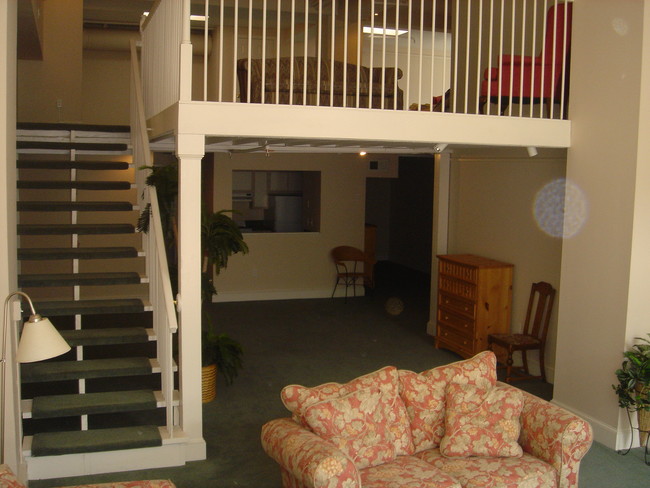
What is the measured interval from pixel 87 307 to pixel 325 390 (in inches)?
91.7

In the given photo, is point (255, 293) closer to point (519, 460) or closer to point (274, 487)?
point (274, 487)

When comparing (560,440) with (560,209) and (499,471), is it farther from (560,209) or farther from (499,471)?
(560,209)

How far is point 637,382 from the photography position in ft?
17.3

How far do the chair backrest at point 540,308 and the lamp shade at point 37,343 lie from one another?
4.97 metres

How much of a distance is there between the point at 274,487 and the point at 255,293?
6530 mm

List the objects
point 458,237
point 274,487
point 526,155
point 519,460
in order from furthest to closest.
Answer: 1. point 458,237
2. point 526,155
3. point 274,487
4. point 519,460

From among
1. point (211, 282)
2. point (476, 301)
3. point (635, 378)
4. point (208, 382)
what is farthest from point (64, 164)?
point (635, 378)

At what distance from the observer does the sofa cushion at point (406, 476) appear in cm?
389

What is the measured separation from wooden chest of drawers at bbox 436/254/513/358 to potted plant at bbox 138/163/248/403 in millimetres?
2500

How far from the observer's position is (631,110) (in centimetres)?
531

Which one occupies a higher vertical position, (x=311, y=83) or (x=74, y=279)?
(x=311, y=83)

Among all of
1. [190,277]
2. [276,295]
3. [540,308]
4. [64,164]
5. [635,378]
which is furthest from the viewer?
[276,295]

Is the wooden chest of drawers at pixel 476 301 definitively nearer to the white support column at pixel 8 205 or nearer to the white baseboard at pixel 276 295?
the white baseboard at pixel 276 295

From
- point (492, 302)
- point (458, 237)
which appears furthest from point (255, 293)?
point (492, 302)
